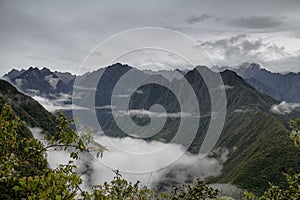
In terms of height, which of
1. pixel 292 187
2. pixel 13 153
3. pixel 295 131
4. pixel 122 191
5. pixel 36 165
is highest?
pixel 295 131

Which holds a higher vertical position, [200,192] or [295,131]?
[295,131]

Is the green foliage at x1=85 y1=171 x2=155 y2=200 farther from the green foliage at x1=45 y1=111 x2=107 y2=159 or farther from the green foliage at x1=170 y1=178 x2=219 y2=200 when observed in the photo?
the green foliage at x1=45 y1=111 x2=107 y2=159

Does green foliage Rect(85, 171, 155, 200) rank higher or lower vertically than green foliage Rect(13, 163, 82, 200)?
higher

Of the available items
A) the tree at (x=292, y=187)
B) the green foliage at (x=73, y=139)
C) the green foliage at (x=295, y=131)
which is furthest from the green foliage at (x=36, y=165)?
the green foliage at (x=295, y=131)

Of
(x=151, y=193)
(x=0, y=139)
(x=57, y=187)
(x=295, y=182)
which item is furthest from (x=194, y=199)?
(x=0, y=139)

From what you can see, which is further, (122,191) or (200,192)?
(200,192)

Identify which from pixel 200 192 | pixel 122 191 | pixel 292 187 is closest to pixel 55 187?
pixel 122 191

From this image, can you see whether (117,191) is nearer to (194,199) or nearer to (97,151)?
(194,199)

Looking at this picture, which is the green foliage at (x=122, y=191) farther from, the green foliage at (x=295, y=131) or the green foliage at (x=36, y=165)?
the green foliage at (x=295, y=131)

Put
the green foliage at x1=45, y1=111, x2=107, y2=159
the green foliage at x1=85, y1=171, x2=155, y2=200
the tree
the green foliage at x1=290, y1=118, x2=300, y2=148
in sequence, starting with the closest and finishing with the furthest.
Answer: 1. the green foliage at x1=45, y1=111, x2=107, y2=159
2. the tree
3. the green foliage at x1=290, y1=118, x2=300, y2=148
4. the green foliage at x1=85, y1=171, x2=155, y2=200

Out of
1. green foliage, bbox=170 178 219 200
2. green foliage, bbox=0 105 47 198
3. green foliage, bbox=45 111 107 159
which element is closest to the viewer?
green foliage, bbox=0 105 47 198

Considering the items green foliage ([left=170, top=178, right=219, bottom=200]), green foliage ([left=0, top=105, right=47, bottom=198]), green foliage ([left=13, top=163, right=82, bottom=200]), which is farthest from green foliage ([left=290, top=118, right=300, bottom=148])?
green foliage ([left=0, top=105, right=47, bottom=198])

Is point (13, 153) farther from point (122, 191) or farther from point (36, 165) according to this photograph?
point (122, 191)

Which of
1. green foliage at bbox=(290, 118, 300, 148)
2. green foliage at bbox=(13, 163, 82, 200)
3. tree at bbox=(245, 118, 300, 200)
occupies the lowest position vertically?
green foliage at bbox=(13, 163, 82, 200)
